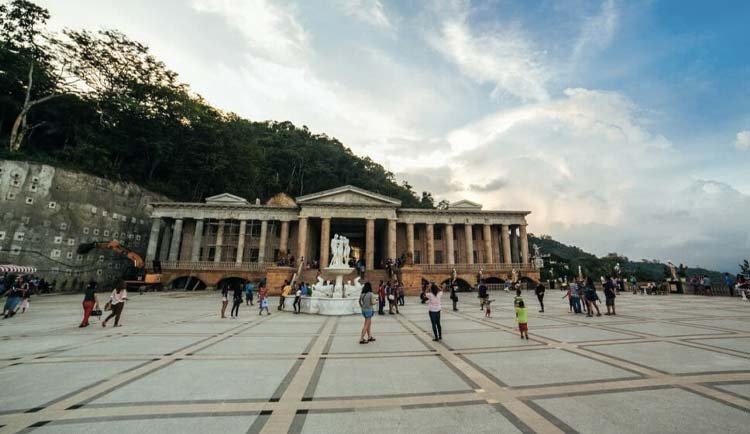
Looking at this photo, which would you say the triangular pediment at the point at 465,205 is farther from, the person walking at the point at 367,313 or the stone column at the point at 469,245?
the person walking at the point at 367,313

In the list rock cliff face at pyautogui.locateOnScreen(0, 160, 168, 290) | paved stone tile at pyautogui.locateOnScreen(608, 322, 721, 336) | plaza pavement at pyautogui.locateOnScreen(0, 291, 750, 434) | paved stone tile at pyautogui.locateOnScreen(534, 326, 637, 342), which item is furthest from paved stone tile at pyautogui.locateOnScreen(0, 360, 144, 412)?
rock cliff face at pyautogui.locateOnScreen(0, 160, 168, 290)

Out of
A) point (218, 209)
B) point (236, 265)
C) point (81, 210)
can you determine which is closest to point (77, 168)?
point (81, 210)

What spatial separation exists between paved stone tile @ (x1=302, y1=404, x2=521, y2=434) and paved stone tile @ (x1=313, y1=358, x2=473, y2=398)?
618 mm

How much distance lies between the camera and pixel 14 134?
2691 cm

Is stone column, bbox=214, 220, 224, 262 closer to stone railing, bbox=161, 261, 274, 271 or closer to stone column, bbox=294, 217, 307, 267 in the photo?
stone railing, bbox=161, 261, 274, 271

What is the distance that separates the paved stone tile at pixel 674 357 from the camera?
4.97 meters

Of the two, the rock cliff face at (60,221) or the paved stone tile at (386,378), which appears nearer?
the paved stone tile at (386,378)

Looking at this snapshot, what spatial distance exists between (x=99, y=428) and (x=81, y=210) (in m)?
36.4

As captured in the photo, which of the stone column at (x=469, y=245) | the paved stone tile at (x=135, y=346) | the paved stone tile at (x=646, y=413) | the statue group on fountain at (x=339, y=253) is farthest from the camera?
the stone column at (x=469, y=245)

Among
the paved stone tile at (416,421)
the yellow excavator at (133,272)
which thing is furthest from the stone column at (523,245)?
the yellow excavator at (133,272)

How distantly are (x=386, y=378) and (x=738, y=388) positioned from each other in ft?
16.6

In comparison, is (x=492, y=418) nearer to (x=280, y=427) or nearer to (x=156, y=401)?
(x=280, y=427)

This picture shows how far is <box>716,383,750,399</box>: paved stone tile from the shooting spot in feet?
12.9

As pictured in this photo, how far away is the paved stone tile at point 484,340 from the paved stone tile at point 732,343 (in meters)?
3.74
